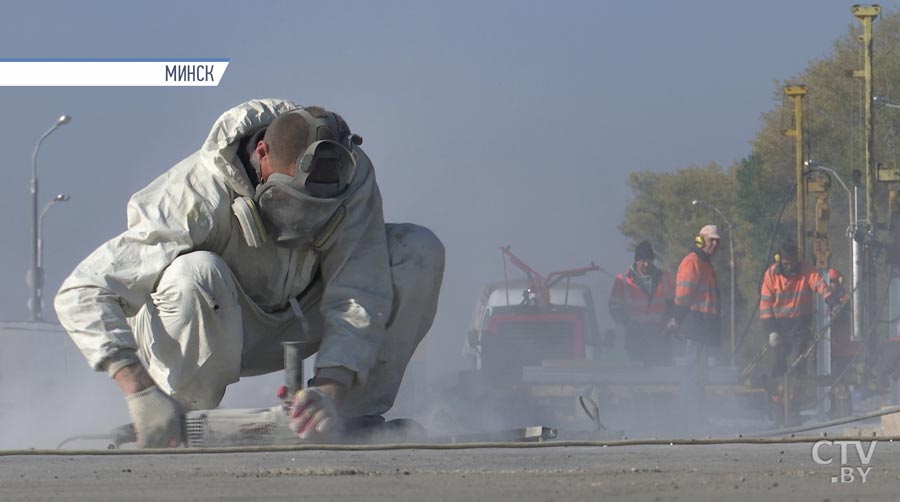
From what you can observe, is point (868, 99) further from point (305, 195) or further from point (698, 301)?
point (305, 195)

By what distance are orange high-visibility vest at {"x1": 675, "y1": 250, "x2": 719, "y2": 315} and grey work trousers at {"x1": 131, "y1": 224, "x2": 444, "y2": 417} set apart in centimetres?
1080

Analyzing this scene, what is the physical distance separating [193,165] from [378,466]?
2259 mm

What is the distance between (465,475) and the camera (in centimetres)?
529

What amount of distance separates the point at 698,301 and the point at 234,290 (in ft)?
39.1

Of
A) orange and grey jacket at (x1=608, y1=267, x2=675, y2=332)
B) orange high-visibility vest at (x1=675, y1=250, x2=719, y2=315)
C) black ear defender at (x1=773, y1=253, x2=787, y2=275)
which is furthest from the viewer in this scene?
orange and grey jacket at (x1=608, y1=267, x2=675, y2=332)

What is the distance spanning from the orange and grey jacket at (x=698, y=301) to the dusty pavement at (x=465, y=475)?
12.3 metres

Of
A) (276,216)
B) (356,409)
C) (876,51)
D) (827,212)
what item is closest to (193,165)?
(276,216)

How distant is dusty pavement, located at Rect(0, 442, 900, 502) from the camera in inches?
190

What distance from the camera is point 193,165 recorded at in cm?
750

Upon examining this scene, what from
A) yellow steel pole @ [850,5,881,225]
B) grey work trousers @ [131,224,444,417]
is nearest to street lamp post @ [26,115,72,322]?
yellow steel pole @ [850,5,881,225]

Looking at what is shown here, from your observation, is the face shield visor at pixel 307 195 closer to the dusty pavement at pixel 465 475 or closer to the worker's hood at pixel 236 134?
the worker's hood at pixel 236 134

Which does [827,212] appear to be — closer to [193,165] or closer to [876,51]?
[193,165]

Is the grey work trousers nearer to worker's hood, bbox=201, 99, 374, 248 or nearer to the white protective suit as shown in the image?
the white protective suit

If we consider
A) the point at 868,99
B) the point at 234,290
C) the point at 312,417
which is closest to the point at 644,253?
the point at 234,290
